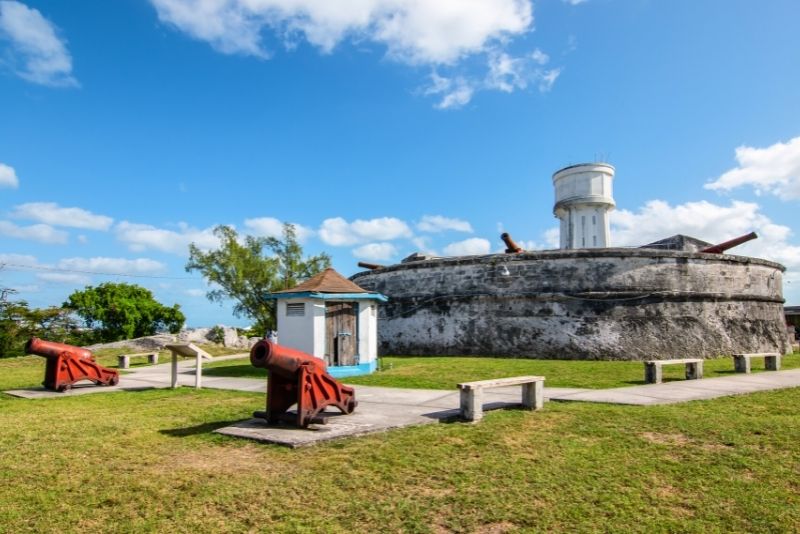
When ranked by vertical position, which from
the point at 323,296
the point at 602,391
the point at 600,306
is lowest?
the point at 602,391

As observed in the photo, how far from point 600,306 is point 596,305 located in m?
0.11

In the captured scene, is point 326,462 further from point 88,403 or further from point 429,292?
point 429,292

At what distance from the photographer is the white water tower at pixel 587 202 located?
22.6 meters

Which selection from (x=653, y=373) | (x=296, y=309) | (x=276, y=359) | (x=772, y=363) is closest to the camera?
(x=276, y=359)

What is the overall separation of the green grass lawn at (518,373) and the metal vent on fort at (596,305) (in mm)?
1557

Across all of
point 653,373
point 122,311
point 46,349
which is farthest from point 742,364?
point 122,311

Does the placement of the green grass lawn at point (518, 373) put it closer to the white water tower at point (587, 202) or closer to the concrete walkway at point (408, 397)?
the concrete walkway at point (408, 397)

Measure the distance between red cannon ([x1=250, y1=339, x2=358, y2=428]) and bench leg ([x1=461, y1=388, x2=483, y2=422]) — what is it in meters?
1.48

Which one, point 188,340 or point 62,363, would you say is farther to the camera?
point 188,340

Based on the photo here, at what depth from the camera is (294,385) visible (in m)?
5.61

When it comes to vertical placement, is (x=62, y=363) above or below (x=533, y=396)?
above

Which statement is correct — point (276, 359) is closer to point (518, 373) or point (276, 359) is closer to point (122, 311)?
point (518, 373)

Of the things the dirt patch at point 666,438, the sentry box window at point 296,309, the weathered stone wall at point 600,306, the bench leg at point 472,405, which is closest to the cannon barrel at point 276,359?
the bench leg at point 472,405

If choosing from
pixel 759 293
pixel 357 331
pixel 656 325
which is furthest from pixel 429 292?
pixel 759 293
